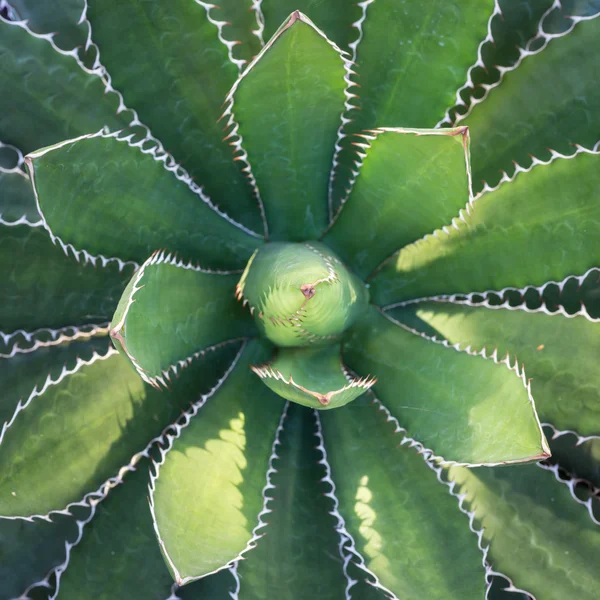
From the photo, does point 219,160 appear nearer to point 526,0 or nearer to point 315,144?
point 315,144

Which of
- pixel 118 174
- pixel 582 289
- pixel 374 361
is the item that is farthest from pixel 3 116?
pixel 582 289

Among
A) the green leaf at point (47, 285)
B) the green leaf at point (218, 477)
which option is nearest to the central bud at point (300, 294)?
the green leaf at point (218, 477)

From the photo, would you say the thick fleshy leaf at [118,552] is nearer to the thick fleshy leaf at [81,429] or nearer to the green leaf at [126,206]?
the thick fleshy leaf at [81,429]

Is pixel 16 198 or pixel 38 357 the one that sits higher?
pixel 16 198

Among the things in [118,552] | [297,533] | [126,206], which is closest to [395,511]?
[297,533]

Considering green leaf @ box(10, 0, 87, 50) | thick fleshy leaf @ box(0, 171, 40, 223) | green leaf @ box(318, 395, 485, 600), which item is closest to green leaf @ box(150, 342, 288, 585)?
green leaf @ box(318, 395, 485, 600)

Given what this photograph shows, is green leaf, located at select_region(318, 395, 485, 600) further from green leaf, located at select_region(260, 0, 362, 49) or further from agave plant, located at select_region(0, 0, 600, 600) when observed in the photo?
green leaf, located at select_region(260, 0, 362, 49)

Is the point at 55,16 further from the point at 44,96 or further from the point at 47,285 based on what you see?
the point at 47,285
